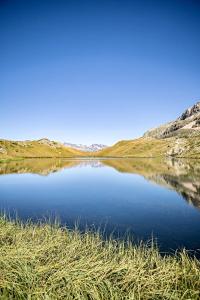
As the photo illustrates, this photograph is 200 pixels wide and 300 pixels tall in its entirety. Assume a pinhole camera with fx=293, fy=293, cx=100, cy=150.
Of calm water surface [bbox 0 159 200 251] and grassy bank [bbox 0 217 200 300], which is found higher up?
grassy bank [bbox 0 217 200 300]

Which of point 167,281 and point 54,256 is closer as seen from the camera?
point 167,281

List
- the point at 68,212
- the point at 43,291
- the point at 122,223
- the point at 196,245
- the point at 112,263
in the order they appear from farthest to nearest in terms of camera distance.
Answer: the point at 68,212 < the point at 122,223 < the point at 196,245 < the point at 112,263 < the point at 43,291

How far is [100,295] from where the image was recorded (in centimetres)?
905

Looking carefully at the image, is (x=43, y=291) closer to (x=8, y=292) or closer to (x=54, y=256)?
(x=8, y=292)

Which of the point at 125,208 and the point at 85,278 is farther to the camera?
the point at 125,208

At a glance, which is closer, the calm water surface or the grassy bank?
the grassy bank

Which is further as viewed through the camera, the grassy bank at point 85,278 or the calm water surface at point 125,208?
the calm water surface at point 125,208

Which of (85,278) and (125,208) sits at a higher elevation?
(85,278)

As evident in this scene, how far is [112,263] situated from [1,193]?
2988 cm

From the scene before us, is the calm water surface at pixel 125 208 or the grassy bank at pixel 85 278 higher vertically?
the grassy bank at pixel 85 278

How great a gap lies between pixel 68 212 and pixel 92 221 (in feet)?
13.7

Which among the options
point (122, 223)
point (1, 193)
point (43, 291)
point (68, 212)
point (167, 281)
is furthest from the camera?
point (1, 193)

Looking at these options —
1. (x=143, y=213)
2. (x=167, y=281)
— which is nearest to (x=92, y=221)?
(x=143, y=213)

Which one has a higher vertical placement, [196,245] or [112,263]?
[112,263]
